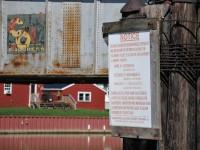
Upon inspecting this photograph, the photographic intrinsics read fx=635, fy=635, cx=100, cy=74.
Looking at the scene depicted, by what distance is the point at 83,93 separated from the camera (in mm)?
69938

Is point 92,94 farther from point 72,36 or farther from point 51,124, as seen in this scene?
point 72,36

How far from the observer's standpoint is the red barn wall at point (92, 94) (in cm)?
6950

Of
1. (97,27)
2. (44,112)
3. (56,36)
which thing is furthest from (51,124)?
(97,27)

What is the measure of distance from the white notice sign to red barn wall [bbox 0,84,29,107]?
59.1 m

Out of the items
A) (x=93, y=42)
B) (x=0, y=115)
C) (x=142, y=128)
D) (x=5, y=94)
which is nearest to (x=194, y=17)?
(x=142, y=128)

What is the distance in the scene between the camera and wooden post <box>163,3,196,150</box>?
5659mm

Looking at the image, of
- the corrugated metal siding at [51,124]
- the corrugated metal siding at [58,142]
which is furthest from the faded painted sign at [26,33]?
the corrugated metal siding at [51,124]

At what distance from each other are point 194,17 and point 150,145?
130 cm

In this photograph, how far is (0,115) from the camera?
5838 cm

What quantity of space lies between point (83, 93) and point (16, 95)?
27.5ft

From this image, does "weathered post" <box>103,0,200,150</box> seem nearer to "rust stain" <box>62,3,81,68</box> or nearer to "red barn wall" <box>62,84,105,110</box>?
"rust stain" <box>62,3,81,68</box>

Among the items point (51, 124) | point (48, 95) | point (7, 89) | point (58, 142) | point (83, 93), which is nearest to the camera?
point (58, 142)

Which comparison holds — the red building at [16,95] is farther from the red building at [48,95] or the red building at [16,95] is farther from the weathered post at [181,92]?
the weathered post at [181,92]

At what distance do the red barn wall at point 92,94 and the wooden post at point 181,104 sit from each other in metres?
63.5
